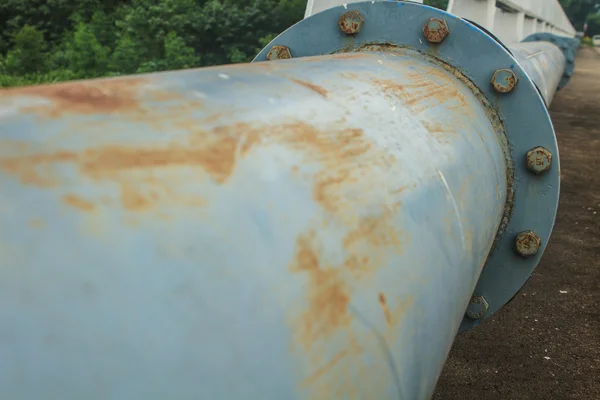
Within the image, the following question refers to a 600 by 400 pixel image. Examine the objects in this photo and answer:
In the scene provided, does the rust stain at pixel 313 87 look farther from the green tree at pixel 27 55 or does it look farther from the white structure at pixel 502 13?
the green tree at pixel 27 55

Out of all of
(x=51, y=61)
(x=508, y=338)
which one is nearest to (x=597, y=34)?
(x=51, y=61)

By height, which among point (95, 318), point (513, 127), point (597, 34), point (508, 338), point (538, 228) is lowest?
point (597, 34)

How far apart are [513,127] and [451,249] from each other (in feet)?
2.22

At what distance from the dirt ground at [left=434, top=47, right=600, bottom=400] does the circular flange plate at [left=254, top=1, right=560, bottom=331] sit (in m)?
0.75

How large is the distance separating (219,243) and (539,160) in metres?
1.00

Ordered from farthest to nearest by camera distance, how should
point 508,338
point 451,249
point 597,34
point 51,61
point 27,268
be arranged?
point 597,34 < point 51,61 < point 508,338 < point 451,249 < point 27,268

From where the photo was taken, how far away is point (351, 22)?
1.11 m

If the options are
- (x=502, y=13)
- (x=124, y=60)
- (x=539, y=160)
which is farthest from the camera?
(x=124, y=60)

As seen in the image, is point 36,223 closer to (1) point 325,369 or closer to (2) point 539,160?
(1) point 325,369

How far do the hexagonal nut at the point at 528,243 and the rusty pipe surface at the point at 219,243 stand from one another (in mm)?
683

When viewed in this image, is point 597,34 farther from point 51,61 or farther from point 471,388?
point 471,388

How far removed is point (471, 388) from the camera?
1.89 meters

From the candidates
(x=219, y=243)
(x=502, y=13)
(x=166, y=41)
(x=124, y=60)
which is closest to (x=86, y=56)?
(x=124, y=60)

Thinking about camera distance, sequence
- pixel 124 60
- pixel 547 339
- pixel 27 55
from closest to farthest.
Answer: pixel 547 339 < pixel 124 60 < pixel 27 55
